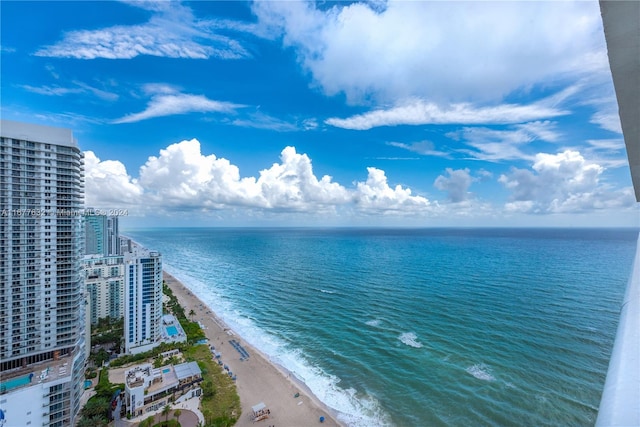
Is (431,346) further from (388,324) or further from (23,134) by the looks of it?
(23,134)

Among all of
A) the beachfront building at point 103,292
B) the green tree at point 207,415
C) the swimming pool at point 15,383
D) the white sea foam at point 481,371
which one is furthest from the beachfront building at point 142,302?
the white sea foam at point 481,371

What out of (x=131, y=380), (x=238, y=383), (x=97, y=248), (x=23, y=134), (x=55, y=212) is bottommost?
(x=238, y=383)

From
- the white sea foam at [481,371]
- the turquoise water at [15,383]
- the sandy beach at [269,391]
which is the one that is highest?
the turquoise water at [15,383]

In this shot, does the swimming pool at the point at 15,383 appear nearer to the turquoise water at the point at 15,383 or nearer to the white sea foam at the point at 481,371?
the turquoise water at the point at 15,383

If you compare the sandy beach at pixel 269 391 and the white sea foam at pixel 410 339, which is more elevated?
the white sea foam at pixel 410 339

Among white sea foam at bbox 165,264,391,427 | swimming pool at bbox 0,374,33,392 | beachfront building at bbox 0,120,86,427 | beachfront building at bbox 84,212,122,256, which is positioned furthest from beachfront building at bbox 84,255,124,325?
beachfront building at bbox 84,212,122,256

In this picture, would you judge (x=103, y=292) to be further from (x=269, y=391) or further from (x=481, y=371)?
(x=481, y=371)

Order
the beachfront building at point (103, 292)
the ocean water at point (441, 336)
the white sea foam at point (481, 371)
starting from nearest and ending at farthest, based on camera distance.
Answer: the ocean water at point (441, 336) → the white sea foam at point (481, 371) → the beachfront building at point (103, 292)

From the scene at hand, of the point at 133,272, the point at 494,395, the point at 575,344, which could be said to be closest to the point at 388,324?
the point at 494,395
